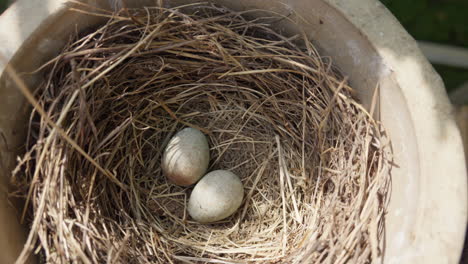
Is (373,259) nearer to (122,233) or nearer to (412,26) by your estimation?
(122,233)

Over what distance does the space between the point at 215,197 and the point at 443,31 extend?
3.59ft

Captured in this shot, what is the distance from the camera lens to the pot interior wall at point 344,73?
0.96m

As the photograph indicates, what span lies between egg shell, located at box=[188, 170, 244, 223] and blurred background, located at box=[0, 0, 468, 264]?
91cm

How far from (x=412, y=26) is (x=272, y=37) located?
A: 75 centimetres

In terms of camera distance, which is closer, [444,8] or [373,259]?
[373,259]

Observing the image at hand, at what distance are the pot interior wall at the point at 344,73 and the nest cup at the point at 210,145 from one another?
0.03 meters

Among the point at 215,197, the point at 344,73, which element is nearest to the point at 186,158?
the point at 215,197

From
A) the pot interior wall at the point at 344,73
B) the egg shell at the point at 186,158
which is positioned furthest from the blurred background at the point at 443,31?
the egg shell at the point at 186,158

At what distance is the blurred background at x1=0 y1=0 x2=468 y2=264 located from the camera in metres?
1.60

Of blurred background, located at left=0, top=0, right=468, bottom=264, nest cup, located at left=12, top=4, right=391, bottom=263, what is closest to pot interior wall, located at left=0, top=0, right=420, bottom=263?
nest cup, located at left=12, top=4, right=391, bottom=263

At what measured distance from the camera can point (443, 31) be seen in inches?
65.1

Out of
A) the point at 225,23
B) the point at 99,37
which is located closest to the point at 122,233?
the point at 99,37

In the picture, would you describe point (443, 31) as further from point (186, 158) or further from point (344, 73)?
point (186, 158)

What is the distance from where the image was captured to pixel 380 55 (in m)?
0.98
